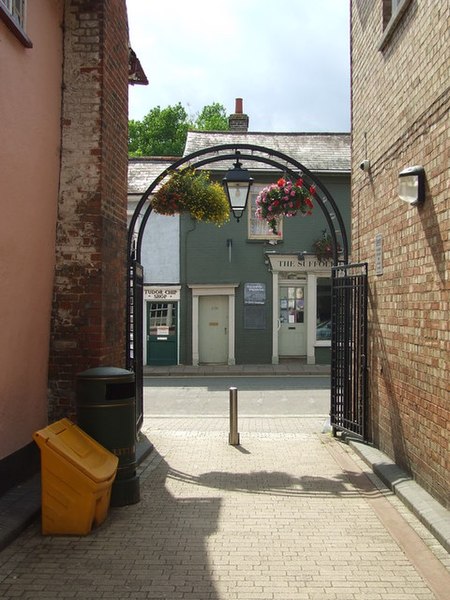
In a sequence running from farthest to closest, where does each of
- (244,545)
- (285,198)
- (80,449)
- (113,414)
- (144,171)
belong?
(144,171), (285,198), (113,414), (80,449), (244,545)

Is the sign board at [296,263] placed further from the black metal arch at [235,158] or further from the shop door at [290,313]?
the black metal arch at [235,158]

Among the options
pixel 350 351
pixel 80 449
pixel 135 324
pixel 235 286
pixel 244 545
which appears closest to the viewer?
pixel 244 545

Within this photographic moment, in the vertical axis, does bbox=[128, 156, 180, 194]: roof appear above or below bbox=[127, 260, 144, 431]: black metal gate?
above

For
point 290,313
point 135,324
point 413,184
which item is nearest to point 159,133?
point 290,313

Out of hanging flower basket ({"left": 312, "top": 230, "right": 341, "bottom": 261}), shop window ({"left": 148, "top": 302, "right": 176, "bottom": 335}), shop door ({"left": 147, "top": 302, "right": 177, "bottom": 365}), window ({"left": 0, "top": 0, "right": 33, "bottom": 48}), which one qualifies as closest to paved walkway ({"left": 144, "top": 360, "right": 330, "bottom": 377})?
shop door ({"left": 147, "top": 302, "right": 177, "bottom": 365})

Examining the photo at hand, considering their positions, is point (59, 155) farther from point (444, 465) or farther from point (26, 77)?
point (444, 465)

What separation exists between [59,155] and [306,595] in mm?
5146

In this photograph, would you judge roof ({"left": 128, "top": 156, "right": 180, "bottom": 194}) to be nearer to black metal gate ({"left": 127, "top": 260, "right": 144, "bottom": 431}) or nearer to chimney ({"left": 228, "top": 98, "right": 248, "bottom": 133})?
chimney ({"left": 228, "top": 98, "right": 248, "bottom": 133})

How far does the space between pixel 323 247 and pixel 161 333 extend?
5688 millimetres

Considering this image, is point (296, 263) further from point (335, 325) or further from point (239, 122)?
point (335, 325)

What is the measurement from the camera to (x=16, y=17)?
6.23 meters

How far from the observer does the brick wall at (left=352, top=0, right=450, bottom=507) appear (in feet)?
19.4

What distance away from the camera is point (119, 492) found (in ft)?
20.7

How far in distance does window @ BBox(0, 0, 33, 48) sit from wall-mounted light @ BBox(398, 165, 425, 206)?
370 cm
